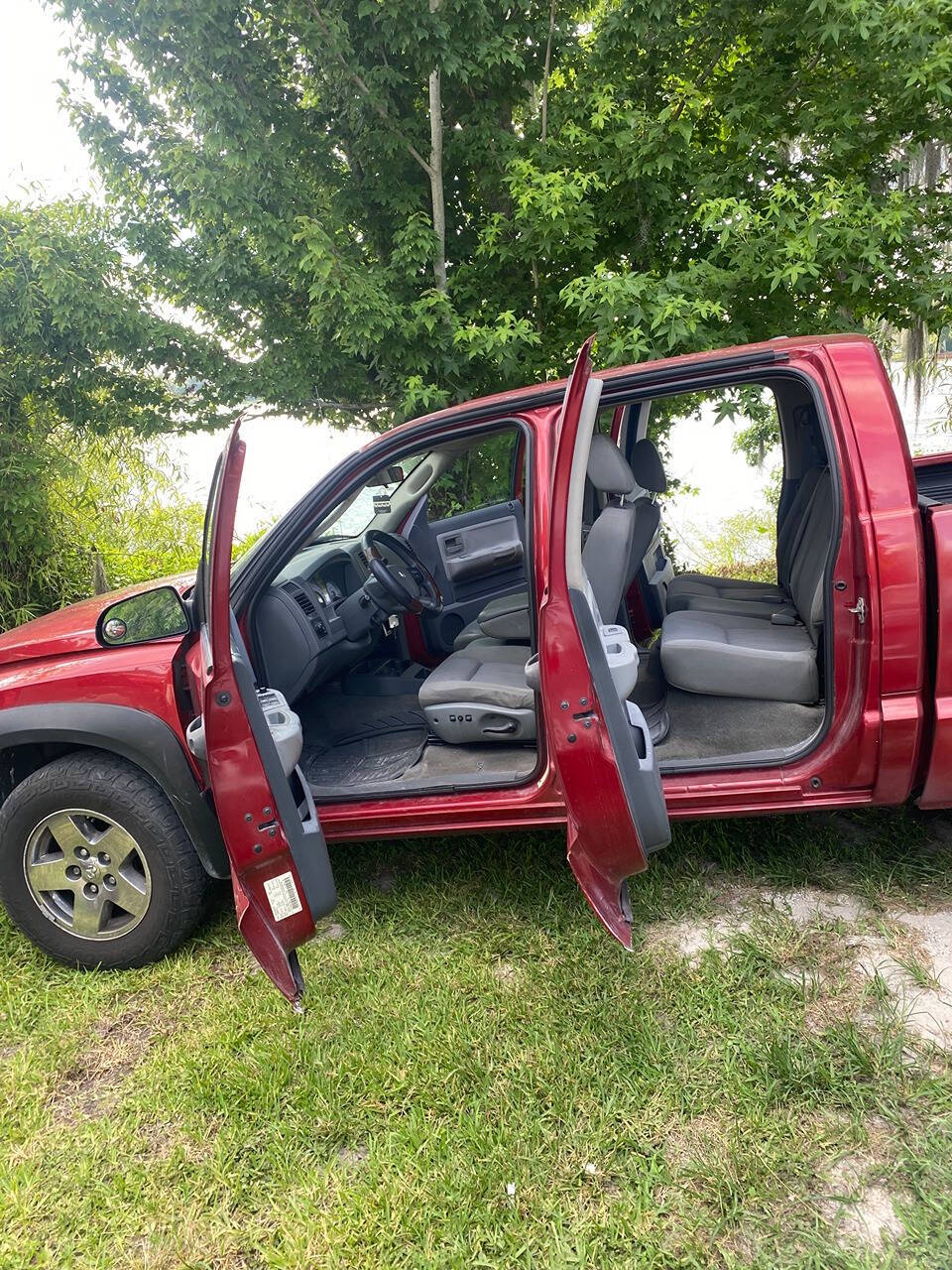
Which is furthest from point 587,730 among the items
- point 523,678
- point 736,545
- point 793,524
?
point 736,545

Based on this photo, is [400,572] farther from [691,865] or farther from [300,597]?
[691,865]

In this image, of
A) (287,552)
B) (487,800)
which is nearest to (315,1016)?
(487,800)

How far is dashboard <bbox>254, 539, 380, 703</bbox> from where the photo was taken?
9.59 feet

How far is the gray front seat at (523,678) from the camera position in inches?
104

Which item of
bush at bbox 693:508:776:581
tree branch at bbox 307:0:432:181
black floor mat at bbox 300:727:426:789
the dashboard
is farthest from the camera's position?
bush at bbox 693:508:776:581

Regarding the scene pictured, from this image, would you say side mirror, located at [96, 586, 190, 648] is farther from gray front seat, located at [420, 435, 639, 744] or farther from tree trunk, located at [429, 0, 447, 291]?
tree trunk, located at [429, 0, 447, 291]

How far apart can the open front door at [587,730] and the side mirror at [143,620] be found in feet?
3.94

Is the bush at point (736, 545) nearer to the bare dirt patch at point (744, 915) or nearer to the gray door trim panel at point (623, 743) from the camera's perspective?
the bare dirt patch at point (744, 915)

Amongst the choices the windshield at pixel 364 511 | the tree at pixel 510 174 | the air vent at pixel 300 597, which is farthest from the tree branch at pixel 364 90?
the air vent at pixel 300 597

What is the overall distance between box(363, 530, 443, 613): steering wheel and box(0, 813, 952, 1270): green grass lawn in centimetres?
127

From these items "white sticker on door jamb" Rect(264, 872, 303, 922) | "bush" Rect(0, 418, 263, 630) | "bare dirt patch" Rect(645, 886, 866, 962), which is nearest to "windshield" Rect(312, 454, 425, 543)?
"white sticker on door jamb" Rect(264, 872, 303, 922)

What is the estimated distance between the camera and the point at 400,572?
344 centimetres

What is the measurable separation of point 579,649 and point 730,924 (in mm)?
1154

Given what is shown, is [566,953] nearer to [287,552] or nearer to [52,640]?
[287,552]
